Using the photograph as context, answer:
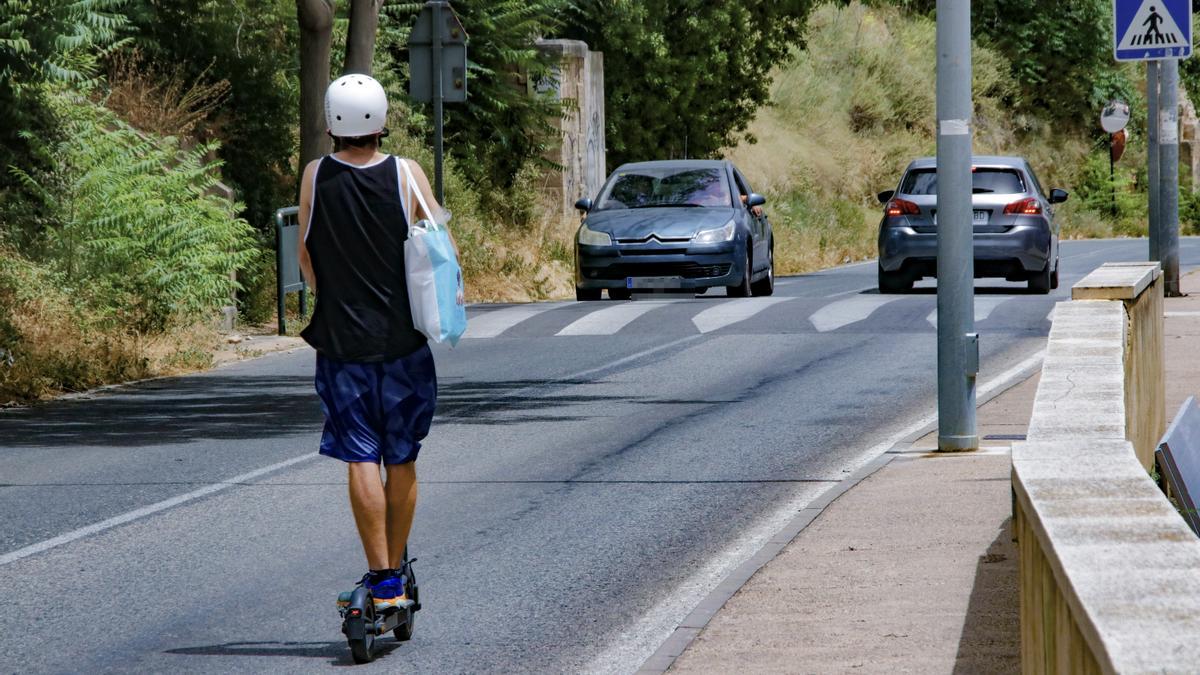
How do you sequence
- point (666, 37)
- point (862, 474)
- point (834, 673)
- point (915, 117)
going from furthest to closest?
point (915, 117), point (666, 37), point (862, 474), point (834, 673)

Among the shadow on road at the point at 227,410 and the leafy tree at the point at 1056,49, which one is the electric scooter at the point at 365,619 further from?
the leafy tree at the point at 1056,49

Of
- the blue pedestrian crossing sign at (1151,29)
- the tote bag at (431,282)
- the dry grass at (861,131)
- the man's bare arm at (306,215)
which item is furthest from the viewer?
the dry grass at (861,131)

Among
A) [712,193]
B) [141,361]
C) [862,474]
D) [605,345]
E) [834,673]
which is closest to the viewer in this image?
[834,673]

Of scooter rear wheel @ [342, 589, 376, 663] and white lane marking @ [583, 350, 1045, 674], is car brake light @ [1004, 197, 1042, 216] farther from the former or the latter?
scooter rear wheel @ [342, 589, 376, 663]

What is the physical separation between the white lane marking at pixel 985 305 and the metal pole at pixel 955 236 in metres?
8.49

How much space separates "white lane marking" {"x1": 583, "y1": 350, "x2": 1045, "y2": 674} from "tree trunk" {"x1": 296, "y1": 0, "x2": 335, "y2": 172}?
1215 cm

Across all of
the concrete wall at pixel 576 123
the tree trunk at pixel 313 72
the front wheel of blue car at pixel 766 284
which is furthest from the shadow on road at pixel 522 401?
the concrete wall at pixel 576 123

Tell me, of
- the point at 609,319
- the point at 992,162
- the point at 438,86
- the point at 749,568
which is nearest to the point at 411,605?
the point at 749,568

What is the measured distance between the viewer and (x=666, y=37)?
3584 cm

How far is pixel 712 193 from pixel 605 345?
5326mm

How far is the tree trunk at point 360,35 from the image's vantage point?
72.5ft

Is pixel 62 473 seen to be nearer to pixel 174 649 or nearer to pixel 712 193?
pixel 174 649

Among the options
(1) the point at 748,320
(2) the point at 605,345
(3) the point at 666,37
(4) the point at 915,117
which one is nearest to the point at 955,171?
(2) the point at 605,345

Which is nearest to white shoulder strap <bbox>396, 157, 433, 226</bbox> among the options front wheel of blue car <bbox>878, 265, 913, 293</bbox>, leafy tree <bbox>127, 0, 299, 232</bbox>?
front wheel of blue car <bbox>878, 265, 913, 293</bbox>
